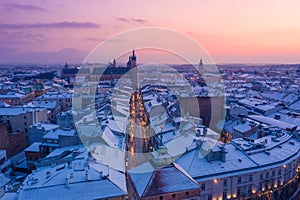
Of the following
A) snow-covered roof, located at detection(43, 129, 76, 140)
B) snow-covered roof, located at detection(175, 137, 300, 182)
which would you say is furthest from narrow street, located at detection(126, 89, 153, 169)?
snow-covered roof, located at detection(43, 129, 76, 140)

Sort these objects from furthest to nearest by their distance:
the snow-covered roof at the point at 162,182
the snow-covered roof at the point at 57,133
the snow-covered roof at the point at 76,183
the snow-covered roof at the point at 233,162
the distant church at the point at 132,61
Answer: the distant church at the point at 132,61
the snow-covered roof at the point at 57,133
the snow-covered roof at the point at 233,162
the snow-covered roof at the point at 76,183
the snow-covered roof at the point at 162,182

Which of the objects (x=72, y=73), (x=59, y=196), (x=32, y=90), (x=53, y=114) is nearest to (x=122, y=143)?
(x=59, y=196)

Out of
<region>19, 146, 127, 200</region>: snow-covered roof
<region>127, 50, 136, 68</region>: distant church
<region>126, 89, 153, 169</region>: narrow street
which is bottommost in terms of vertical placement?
<region>126, 89, 153, 169</region>: narrow street

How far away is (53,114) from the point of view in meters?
68.0

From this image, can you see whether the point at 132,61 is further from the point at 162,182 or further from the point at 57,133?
the point at 162,182

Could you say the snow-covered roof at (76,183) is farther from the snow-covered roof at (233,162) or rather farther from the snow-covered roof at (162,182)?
the snow-covered roof at (233,162)

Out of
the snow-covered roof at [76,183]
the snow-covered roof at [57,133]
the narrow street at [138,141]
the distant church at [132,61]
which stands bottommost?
the narrow street at [138,141]

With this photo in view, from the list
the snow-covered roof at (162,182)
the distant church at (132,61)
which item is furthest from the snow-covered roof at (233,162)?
the distant church at (132,61)

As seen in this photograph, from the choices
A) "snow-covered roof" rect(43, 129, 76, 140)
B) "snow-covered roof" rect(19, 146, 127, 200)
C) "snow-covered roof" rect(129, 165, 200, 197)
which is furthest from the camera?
"snow-covered roof" rect(43, 129, 76, 140)

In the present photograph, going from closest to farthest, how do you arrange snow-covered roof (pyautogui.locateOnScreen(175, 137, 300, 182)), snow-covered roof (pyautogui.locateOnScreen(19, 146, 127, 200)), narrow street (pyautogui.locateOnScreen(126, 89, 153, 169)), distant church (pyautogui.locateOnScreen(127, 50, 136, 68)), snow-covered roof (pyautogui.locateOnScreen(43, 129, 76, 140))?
snow-covered roof (pyautogui.locateOnScreen(19, 146, 127, 200)), snow-covered roof (pyautogui.locateOnScreen(175, 137, 300, 182)), snow-covered roof (pyautogui.locateOnScreen(43, 129, 76, 140)), narrow street (pyautogui.locateOnScreen(126, 89, 153, 169)), distant church (pyautogui.locateOnScreen(127, 50, 136, 68))

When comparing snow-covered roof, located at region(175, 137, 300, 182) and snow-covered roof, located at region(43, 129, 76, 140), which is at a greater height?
snow-covered roof, located at region(43, 129, 76, 140)

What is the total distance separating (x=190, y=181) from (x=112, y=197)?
21.7 feet

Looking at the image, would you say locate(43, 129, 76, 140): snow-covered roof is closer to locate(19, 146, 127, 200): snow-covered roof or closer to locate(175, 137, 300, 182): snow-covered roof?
locate(19, 146, 127, 200): snow-covered roof

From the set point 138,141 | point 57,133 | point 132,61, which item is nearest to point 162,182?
point 57,133
